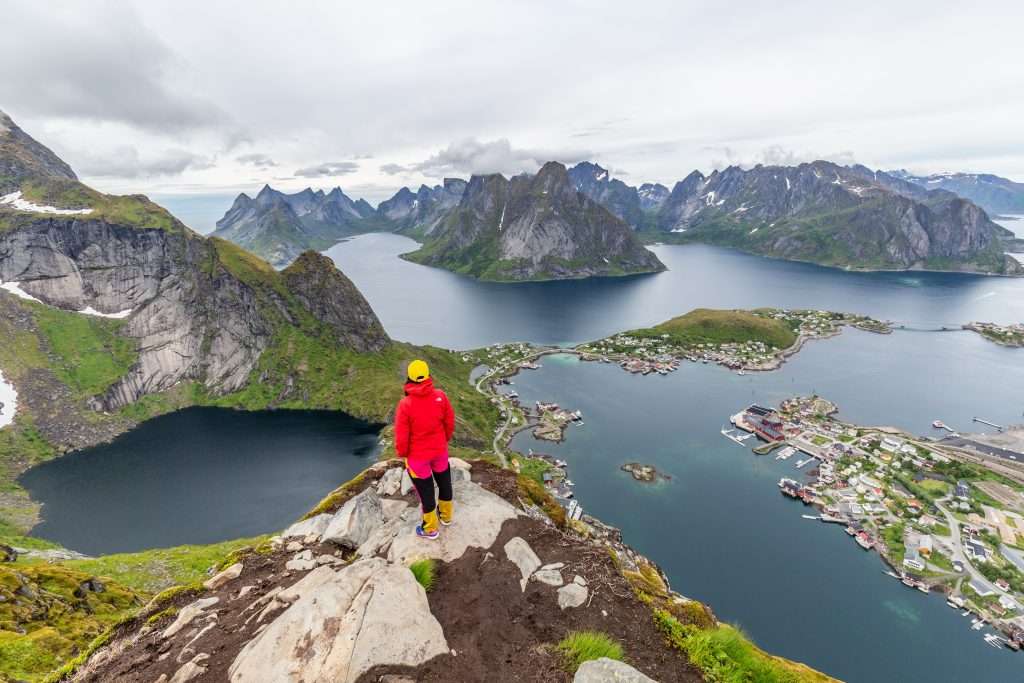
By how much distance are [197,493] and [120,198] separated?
151819mm

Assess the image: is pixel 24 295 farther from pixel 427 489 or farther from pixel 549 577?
pixel 549 577

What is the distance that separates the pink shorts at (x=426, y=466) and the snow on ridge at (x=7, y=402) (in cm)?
16314

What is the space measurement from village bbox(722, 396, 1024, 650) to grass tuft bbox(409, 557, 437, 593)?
3436 inches

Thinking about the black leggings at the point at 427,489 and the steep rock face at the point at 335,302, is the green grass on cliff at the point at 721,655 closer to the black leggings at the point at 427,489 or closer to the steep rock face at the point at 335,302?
the black leggings at the point at 427,489

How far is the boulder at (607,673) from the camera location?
354 inches

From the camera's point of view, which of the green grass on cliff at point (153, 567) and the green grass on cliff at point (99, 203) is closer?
the green grass on cliff at point (153, 567)

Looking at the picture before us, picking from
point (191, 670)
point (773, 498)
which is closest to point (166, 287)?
point (191, 670)

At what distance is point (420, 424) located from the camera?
42.0 ft

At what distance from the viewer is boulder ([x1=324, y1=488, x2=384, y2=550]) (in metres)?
14.4

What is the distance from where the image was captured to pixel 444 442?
43.9 feet

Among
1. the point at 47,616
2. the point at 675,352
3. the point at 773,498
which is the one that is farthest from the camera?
the point at 675,352

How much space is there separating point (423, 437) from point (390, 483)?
19.2 ft

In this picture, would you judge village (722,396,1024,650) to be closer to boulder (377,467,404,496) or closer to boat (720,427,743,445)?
boat (720,427,743,445)

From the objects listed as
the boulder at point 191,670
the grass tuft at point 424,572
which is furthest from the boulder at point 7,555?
the grass tuft at point 424,572
